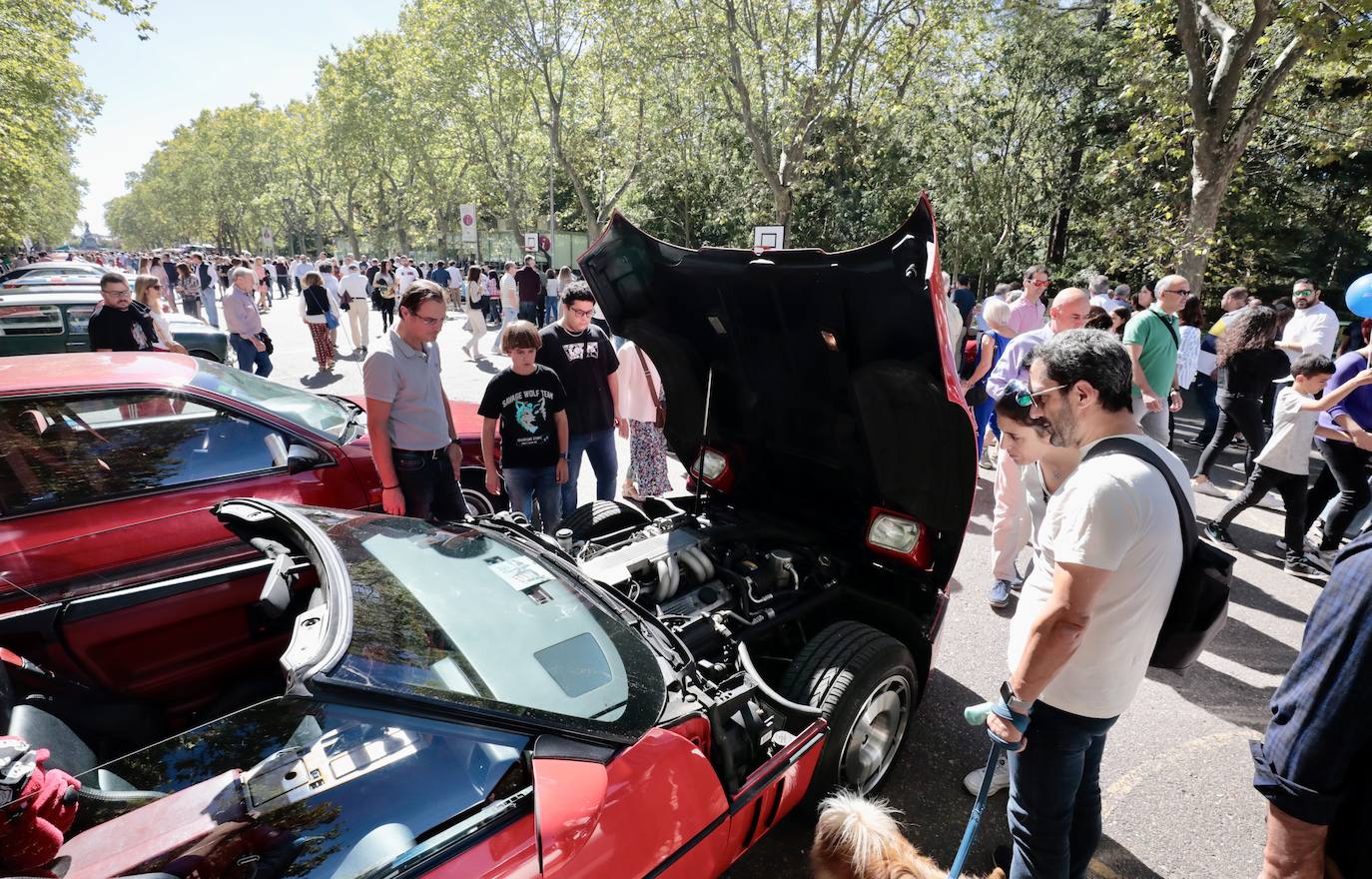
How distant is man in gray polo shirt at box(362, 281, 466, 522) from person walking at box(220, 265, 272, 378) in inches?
238

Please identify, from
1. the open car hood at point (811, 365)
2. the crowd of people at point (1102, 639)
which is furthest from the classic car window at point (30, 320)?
the crowd of people at point (1102, 639)

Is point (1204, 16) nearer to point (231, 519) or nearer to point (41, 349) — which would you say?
point (231, 519)

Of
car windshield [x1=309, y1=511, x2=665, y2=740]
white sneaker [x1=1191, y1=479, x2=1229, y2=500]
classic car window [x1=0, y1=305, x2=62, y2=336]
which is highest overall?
classic car window [x1=0, y1=305, x2=62, y2=336]

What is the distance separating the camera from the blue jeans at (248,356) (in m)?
8.72

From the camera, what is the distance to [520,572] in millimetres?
2178

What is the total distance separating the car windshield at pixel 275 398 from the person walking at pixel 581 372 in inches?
54.7

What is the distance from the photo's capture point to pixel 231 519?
2.31 meters

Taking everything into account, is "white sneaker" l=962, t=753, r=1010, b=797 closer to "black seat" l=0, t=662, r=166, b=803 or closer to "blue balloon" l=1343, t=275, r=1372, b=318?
"black seat" l=0, t=662, r=166, b=803

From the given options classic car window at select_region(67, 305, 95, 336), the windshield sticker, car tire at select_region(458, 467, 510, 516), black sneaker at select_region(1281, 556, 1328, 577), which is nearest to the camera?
the windshield sticker

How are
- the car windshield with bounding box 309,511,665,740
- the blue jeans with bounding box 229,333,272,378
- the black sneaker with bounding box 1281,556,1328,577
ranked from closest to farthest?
the car windshield with bounding box 309,511,665,740
the black sneaker with bounding box 1281,556,1328,577
the blue jeans with bounding box 229,333,272,378

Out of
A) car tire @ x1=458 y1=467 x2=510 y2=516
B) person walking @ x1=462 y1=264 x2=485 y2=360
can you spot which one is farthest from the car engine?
person walking @ x1=462 y1=264 x2=485 y2=360

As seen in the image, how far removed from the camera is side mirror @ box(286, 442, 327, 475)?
3517 millimetres

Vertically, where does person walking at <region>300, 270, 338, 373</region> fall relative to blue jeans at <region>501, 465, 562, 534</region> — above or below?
above

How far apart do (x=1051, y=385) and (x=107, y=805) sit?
266 centimetres
